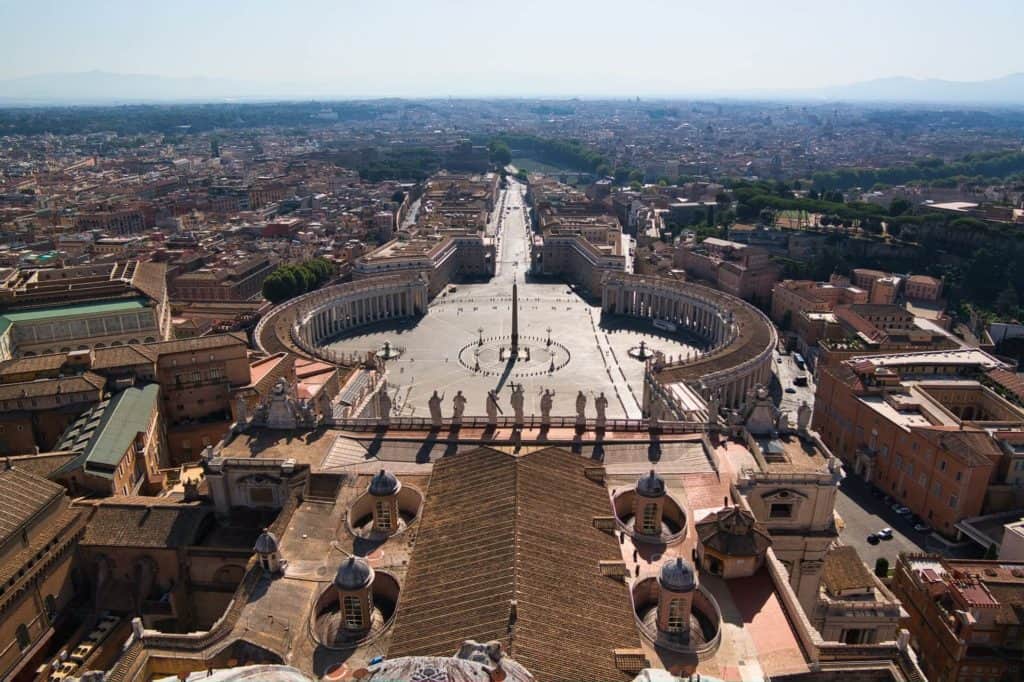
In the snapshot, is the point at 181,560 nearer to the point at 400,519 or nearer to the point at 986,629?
the point at 400,519

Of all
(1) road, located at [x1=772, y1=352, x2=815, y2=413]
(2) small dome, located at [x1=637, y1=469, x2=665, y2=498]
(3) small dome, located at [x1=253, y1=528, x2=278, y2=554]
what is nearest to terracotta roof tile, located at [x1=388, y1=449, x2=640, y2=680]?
(2) small dome, located at [x1=637, y1=469, x2=665, y2=498]

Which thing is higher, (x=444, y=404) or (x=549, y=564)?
(x=549, y=564)

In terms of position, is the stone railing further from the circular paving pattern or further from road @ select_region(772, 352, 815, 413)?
the circular paving pattern

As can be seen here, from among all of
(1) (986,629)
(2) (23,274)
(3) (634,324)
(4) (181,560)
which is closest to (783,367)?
(3) (634,324)

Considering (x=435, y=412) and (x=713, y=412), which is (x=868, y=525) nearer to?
(x=713, y=412)

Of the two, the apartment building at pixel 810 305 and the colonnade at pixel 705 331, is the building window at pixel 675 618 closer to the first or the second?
the colonnade at pixel 705 331

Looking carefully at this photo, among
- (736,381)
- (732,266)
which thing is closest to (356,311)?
(736,381)
